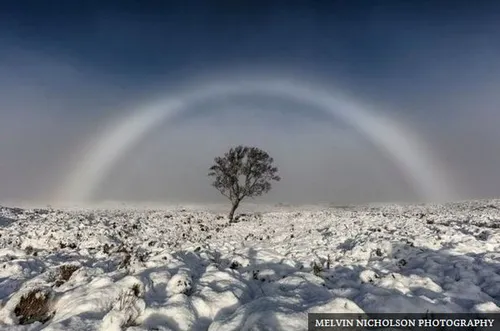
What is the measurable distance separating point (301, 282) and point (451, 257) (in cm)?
508

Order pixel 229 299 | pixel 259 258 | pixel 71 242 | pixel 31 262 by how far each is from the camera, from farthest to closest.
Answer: pixel 71 242, pixel 259 258, pixel 31 262, pixel 229 299

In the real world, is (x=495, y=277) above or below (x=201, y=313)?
above

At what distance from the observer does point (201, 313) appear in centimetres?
554

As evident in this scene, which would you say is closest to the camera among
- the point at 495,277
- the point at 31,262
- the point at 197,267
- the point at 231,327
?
the point at 231,327

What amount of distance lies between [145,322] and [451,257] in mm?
8487

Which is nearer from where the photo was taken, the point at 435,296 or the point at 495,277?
the point at 435,296

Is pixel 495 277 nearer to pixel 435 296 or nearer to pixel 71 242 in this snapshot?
pixel 435 296

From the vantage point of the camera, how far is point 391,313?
5535 mm

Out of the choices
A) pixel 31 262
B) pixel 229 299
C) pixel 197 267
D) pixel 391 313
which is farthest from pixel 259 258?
pixel 31 262

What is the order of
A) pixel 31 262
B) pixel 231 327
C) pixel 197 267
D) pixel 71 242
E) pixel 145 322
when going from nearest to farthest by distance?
pixel 231 327
pixel 145 322
pixel 197 267
pixel 31 262
pixel 71 242

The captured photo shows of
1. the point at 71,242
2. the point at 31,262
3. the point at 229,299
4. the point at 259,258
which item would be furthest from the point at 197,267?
the point at 71,242

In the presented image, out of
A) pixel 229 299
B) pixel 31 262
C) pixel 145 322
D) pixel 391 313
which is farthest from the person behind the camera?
pixel 31 262

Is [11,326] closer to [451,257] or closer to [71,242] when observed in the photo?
[451,257]

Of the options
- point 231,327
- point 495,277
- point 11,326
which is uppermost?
point 495,277
